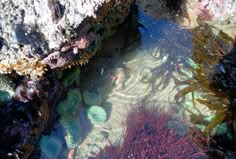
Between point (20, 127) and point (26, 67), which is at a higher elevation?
point (26, 67)

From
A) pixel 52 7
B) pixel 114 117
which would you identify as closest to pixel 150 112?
pixel 114 117

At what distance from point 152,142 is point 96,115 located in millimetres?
714

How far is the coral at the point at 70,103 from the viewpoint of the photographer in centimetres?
364

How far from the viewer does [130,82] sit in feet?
13.3

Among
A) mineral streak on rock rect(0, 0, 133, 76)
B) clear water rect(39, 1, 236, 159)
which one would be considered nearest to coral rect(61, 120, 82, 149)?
clear water rect(39, 1, 236, 159)

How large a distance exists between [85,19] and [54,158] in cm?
160

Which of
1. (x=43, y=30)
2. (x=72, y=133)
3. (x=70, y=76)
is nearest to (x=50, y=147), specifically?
(x=72, y=133)

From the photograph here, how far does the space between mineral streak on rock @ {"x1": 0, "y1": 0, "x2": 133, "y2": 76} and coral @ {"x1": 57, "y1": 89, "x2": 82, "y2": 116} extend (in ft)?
2.66

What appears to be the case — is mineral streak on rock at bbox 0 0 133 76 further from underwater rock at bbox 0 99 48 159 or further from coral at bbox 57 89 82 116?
coral at bbox 57 89 82 116

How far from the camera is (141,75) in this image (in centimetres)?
410

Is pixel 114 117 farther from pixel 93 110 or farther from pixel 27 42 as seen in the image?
pixel 27 42

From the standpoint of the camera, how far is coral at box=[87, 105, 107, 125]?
3.78m

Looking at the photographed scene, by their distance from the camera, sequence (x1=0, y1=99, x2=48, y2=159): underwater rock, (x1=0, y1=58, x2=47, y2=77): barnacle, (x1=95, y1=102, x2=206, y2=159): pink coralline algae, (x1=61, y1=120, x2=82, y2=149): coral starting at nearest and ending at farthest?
(x1=0, y1=58, x2=47, y2=77): barnacle < (x1=0, y1=99, x2=48, y2=159): underwater rock < (x1=95, y1=102, x2=206, y2=159): pink coralline algae < (x1=61, y1=120, x2=82, y2=149): coral

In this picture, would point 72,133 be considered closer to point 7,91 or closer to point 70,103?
point 70,103
